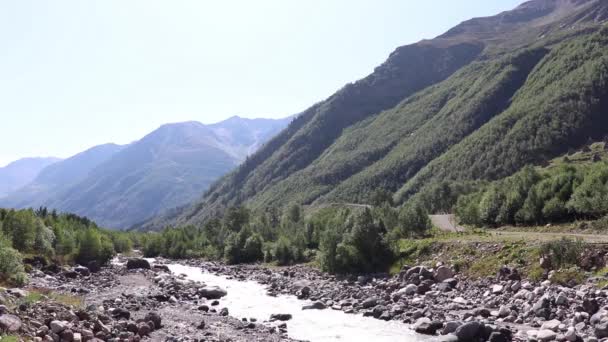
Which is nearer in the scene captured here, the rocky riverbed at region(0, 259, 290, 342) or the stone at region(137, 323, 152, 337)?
the rocky riverbed at region(0, 259, 290, 342)

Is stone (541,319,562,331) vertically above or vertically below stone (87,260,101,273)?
below

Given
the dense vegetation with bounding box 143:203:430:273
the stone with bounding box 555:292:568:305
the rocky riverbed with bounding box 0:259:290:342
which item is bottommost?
the dense vegetation with bounding box 143:203:430:273

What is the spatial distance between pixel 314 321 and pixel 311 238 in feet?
200

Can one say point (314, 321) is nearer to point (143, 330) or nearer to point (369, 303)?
point (369, 303)

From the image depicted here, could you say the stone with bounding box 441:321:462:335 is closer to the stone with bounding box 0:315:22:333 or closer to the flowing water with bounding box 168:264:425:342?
the flowing water with bounding box 168:264:425:342

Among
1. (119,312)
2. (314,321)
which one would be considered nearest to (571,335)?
(314,321)

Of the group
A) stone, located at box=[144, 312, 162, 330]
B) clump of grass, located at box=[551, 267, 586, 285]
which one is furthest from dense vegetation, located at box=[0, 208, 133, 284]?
clump of grass, located at box=[551, 267, 586, 285]

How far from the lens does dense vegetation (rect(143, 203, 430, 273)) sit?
70.2 metres

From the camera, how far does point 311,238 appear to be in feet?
347

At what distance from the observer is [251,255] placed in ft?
364

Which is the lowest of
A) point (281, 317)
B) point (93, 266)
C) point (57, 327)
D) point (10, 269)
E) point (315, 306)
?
point (315, 306)

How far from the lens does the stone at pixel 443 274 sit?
54375 mm

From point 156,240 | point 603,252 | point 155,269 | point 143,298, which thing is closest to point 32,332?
point 143,298

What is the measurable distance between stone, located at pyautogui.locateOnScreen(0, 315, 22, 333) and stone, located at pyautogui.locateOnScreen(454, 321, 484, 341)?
26.3 m
